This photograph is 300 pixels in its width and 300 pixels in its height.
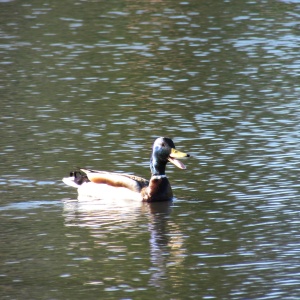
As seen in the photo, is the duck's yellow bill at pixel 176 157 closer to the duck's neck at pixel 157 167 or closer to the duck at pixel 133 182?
the duck at pixel 133 182

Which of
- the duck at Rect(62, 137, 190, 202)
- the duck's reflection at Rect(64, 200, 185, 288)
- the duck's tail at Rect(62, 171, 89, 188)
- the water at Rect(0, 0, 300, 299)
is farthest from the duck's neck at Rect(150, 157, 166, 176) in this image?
the duck's tail at Rect(62, 171, 89, 188)

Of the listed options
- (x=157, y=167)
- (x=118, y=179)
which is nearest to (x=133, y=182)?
(x=118, y=179)

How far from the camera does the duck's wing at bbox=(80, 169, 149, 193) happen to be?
700 inches

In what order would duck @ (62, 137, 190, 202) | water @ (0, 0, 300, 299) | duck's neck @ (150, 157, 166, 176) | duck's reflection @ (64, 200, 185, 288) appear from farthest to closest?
1. duck's neck @ (150, 157, 166, 176)
2. duck @ (62, 137, 190, 202)
3. duck's reflection @ (64, 200, 185, 288)
4. water @ (0, 0, 300, 299)

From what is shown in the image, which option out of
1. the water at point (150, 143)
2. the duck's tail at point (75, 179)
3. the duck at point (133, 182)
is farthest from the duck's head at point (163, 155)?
the duck's tail at point (75, 179)

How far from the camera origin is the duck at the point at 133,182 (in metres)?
17.7

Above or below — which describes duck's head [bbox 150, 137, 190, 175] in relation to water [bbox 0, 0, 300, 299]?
above

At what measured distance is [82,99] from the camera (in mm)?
24844

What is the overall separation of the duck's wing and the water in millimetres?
294

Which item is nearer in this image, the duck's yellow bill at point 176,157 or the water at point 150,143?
the water at point 150,143

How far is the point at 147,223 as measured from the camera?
16.3 m

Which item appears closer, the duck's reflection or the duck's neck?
the duck's reflection

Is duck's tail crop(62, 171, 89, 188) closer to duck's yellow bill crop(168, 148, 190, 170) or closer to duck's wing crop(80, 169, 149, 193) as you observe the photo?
duck's wing crop(80, 169, 149, 193)

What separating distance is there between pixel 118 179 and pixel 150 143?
3.11 metres
